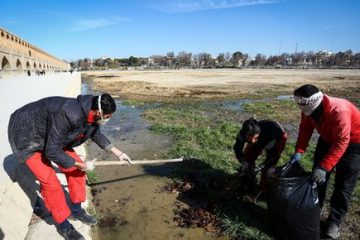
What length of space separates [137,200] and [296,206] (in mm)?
2721

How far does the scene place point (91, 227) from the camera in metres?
4.20

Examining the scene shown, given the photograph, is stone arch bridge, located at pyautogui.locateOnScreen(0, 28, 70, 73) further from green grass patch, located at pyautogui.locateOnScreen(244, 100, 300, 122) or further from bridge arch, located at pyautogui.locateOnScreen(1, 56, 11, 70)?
green grass patch, located at pyautogui.locateOnScreen(244, 100, 300, 122)

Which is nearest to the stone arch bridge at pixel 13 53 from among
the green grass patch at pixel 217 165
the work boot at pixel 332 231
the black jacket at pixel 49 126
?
the green grass patch at pixel 217 165

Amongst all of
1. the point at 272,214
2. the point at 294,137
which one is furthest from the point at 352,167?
the point at 294,137

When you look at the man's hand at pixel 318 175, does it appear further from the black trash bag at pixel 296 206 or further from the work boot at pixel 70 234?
the work boot at pixel 70 234

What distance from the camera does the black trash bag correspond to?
3.53 metres

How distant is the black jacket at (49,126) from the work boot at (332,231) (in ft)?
11.2

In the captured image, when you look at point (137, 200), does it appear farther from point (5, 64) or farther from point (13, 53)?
point (13, 53)

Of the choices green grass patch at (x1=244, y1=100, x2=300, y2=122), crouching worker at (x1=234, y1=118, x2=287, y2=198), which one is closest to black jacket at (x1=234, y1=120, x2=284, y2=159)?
crouching worker at (x1=234, y1=118, x2=287, y2=198)

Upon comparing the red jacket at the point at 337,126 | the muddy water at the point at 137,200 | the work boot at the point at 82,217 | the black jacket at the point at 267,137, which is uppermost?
the red jacket at the point at 337,126

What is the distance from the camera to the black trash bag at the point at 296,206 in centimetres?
353

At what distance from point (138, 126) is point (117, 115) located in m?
2.51

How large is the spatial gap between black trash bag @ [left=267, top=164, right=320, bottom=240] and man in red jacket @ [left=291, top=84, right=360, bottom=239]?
186mm

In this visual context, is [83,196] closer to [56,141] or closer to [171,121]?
[56,141]
